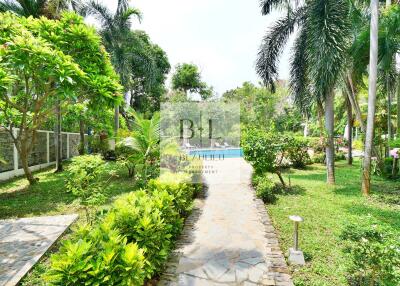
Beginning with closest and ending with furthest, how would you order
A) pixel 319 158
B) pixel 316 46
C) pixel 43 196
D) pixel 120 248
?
pixel 120 248 < pixel 43 196 < pixel 316 46 < pixel 319 158

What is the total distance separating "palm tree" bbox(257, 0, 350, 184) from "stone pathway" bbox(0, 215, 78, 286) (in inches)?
327

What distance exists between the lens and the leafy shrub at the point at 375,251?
2.94 metres

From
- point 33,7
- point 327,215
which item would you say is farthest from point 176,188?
point 33,7

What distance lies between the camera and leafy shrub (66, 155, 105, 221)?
16.7 ft

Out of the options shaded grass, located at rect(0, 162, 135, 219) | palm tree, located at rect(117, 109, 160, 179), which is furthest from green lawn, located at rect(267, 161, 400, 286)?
shaded grass, located at rect(0, 162, 135, 219)

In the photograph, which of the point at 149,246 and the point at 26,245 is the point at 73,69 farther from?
the point at 149,246

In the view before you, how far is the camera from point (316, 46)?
860 centimetres

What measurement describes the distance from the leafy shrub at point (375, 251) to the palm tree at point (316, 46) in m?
6.11

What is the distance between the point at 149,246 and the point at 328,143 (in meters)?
8.53

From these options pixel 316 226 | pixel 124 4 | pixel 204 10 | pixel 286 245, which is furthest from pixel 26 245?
pixel 124 4

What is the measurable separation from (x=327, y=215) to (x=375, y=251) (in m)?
3.71

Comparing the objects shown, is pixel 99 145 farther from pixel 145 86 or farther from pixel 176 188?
pixel 176 188

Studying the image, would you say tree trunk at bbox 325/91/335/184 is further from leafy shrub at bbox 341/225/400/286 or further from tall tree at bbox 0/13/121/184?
tall tree at bbox 0/13/121/184

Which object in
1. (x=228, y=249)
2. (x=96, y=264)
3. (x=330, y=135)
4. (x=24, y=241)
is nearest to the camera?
(x=96, y=264)
